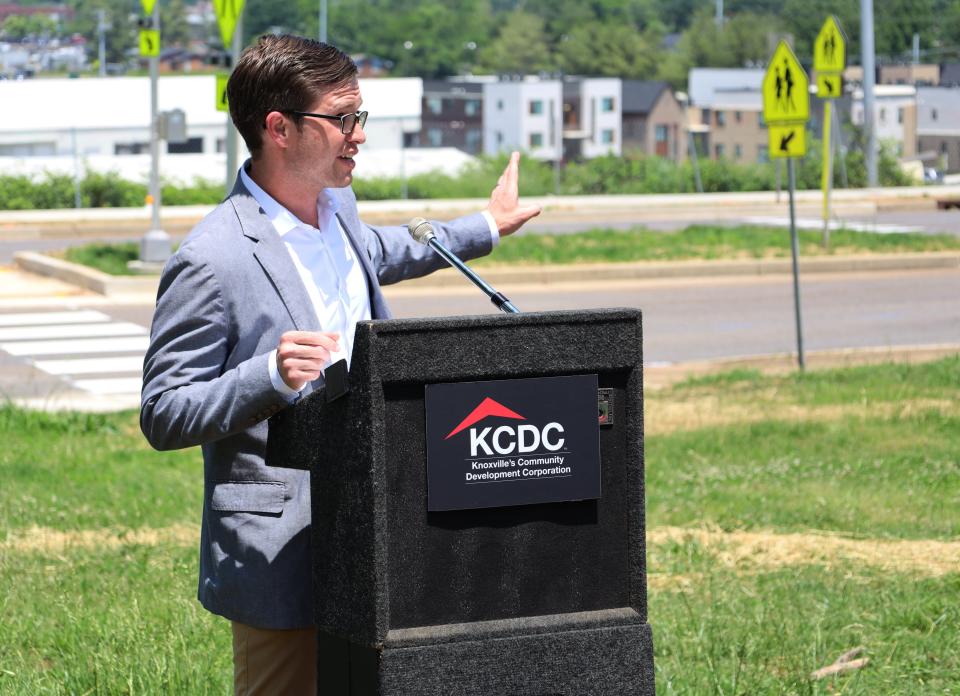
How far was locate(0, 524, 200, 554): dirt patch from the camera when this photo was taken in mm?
7148

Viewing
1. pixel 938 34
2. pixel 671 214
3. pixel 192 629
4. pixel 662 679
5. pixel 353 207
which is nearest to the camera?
pixel 353 207

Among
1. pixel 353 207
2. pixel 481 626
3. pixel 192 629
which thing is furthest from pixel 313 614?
pixel 192 629

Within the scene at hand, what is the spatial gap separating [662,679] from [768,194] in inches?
1338

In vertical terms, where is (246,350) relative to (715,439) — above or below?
above

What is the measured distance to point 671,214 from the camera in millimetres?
34156

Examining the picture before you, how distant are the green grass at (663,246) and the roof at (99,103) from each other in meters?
38.2

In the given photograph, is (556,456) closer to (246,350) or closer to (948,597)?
(246,350)

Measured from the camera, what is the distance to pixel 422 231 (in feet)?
11.7

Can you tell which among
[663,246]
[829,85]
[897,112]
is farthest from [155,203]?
[897,112]

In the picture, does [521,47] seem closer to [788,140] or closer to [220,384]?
[788,140]

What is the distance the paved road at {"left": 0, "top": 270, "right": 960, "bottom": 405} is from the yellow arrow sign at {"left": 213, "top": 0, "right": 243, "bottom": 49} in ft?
10.8

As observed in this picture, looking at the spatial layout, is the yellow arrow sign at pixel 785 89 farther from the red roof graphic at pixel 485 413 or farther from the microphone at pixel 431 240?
the red roof graphic at pixel 485 413

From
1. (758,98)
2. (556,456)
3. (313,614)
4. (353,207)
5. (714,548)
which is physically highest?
(758,98)

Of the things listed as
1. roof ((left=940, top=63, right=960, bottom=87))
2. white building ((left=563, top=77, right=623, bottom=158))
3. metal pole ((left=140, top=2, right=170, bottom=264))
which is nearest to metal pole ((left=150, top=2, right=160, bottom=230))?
metal pole ((left=140, top=2, right=170, bottom=264))
